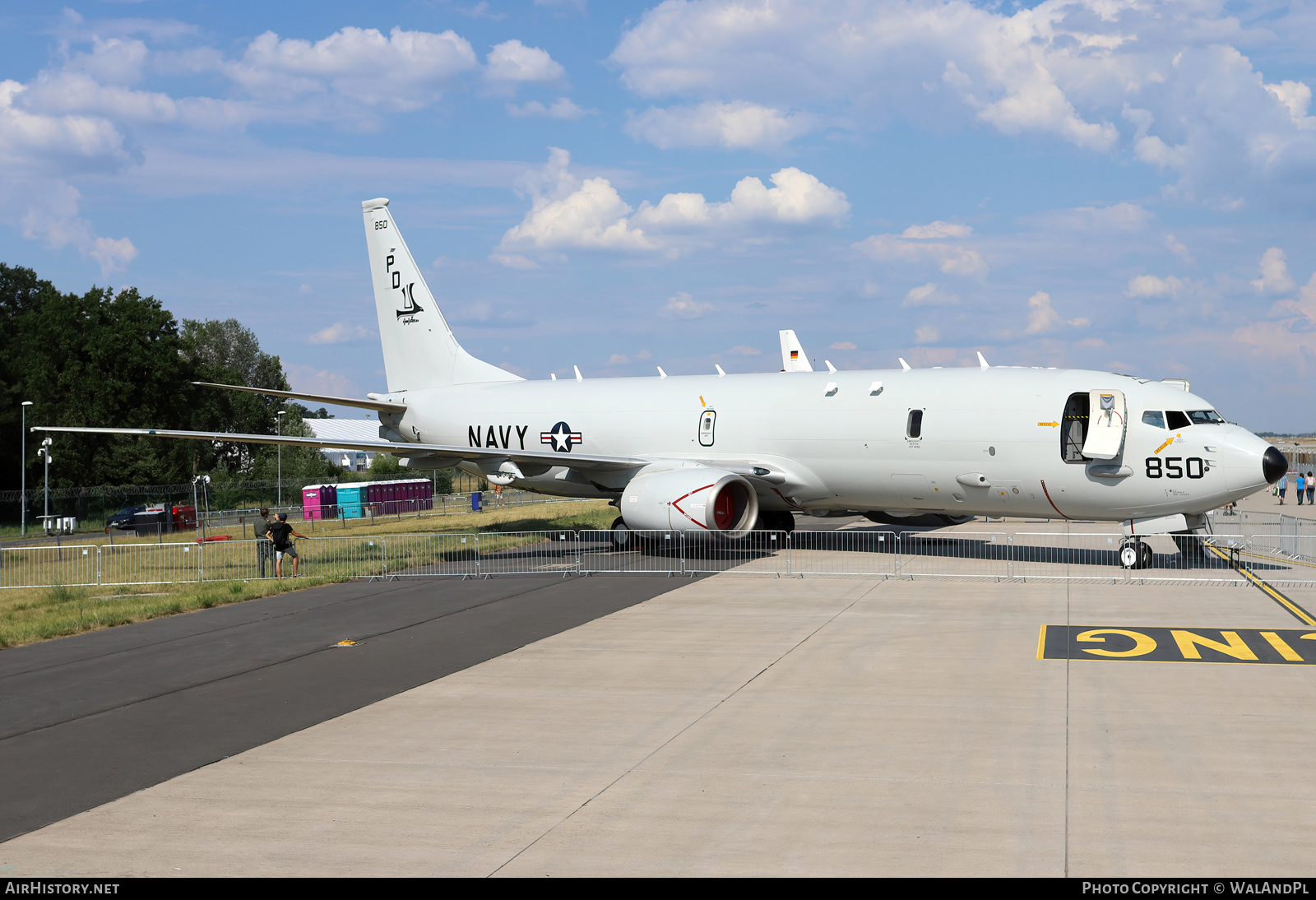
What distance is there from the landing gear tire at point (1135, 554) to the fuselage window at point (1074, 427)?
1868 millimetres

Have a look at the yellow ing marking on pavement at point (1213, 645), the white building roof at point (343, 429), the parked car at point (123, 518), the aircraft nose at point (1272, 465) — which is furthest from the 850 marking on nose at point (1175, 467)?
the white building roof at point (343, 429)

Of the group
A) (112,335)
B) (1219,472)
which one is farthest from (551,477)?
(112,335)

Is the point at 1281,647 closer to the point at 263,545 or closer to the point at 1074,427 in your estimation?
the point at 1074,427

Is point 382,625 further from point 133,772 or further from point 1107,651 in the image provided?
point 1107,651

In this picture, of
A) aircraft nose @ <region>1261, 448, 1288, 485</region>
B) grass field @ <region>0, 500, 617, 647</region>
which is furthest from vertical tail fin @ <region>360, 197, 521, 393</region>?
aircraft nose @ <region>1261, 448, 1288, 485</region>

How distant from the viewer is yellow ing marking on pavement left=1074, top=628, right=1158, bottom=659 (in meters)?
13.2

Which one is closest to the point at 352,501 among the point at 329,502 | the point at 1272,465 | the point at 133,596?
the point at 329,502

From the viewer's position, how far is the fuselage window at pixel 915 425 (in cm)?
2278

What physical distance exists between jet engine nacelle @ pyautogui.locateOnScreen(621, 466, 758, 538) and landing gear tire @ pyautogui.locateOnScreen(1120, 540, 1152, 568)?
25.8 ft

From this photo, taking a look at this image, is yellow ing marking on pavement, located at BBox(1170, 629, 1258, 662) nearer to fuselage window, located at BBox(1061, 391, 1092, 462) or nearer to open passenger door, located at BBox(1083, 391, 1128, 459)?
open passenger door, located at BBox(1083, 391, 1128, 459)

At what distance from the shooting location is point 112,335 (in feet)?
225

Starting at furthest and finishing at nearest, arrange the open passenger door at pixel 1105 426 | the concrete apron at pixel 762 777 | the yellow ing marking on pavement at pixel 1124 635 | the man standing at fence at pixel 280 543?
the man standing at fence at pixel 280 543 < the open passenger door at pixel 1105 426 < the yellow ing marking on pavement at pixel 1124 635 < the concrete apron at pixel 762 777

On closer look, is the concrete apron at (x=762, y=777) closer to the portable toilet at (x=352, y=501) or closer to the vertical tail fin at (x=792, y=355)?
the vertical tail fin at (x=792, y=355)

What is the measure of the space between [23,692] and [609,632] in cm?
720
